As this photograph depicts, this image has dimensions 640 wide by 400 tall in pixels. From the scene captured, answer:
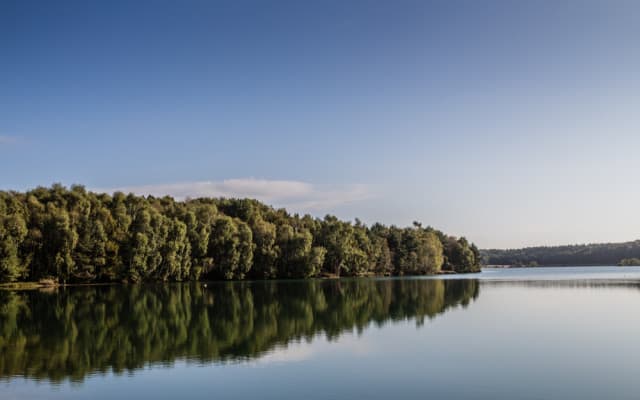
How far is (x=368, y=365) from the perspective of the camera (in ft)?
63.8

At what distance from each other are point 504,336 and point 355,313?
12.7 meters

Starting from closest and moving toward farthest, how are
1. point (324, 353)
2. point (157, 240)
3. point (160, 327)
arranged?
point (324, 353) < point (160, 327) < point (157, 240)

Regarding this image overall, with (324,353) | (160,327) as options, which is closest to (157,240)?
(160,327)

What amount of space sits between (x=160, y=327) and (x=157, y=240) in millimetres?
57481

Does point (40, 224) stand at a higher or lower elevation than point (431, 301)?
higher

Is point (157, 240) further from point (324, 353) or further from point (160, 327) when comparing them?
point (324, 353)

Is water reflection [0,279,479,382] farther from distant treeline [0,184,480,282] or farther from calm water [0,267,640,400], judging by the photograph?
distant treeline [0,184,480,282]

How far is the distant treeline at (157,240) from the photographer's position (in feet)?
249

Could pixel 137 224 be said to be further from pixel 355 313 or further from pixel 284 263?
pixel 355 313

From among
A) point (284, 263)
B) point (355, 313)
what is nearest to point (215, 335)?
point (355, 313)

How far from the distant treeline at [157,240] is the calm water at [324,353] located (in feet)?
129

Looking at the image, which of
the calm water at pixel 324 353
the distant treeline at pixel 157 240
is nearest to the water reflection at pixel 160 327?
the calm water at pixel 324 353

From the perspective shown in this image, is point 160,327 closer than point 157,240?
Yes

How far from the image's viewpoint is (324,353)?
2181 cm
